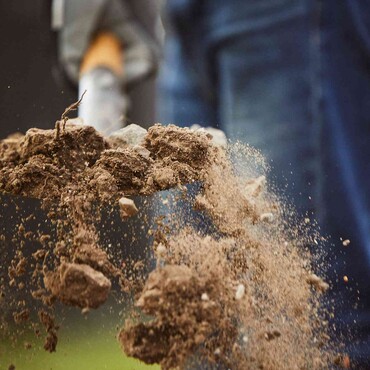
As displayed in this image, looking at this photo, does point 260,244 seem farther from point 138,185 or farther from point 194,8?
point 194,8

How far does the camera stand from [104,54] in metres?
0.94

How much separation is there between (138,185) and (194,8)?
0.38 meters

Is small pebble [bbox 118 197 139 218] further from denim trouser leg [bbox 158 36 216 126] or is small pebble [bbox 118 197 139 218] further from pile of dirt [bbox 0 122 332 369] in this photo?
denim trouser leg [bbox 158 36 216 126]

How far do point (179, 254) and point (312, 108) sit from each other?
0.33 m

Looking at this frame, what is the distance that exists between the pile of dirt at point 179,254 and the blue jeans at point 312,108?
0.06 meters

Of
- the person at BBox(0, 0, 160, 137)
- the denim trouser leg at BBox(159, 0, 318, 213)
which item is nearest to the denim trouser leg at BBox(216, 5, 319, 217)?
the denim trouser leg at BBox(159, 0, 318, 213)

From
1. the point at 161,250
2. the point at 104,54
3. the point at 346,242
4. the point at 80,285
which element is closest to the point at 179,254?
the point at 161,250

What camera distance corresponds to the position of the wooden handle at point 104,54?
36.2 inches

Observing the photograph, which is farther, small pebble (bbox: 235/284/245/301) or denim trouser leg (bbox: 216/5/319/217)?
denim trouser leg (bbox: 216/5/319/217)

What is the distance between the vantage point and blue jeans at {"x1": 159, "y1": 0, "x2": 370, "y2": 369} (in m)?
0.80

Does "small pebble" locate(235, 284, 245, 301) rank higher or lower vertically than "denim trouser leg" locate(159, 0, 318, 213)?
lower

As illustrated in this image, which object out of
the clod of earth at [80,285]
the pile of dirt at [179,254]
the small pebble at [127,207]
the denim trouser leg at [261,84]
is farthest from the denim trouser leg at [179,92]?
the clod of earth at [80,285]

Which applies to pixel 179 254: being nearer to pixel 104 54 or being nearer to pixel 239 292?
pixel 239 292

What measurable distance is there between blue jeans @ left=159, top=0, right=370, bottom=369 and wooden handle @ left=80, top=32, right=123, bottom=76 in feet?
0.46
